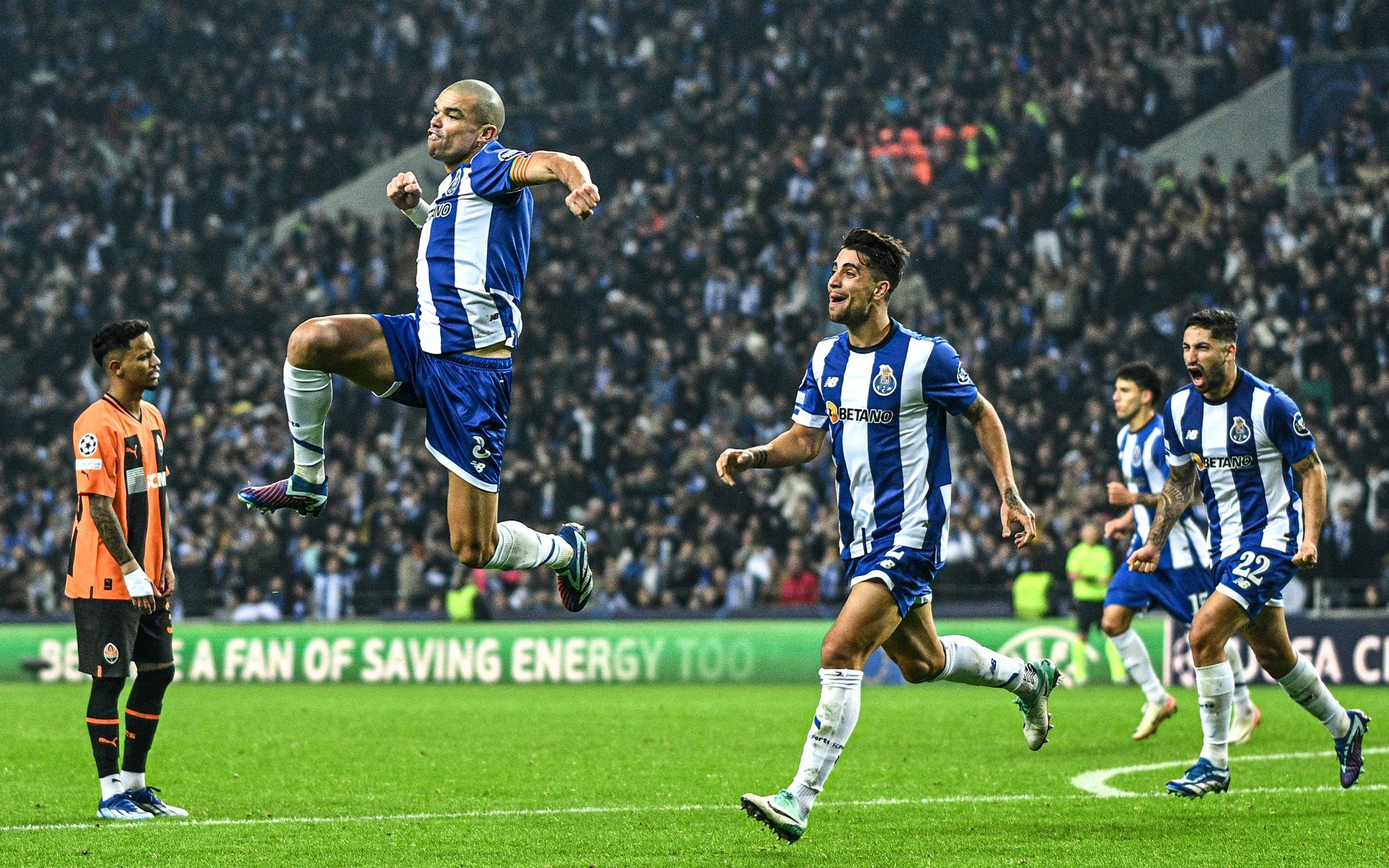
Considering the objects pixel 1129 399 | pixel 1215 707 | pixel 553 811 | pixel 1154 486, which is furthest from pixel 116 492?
pixel 1154 486

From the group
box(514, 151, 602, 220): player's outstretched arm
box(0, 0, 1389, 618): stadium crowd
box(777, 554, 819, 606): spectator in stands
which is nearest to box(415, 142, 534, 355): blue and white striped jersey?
box(514, 151, 602, 220): player's outstretched arm

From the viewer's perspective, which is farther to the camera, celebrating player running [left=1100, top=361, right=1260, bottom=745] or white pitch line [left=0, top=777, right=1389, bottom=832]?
celebrating player running [left=1100, top=361, right=1260, bottom=745]

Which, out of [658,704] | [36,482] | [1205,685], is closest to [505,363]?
[1205,685]

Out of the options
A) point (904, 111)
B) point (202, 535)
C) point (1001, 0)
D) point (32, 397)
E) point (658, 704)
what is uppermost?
point (1001, 0)

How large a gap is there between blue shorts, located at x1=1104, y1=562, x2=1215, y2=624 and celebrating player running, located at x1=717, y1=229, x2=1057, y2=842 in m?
4.88

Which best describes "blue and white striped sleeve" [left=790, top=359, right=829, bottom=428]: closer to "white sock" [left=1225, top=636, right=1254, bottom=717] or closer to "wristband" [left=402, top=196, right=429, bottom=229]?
"wristband" [left=402, top=196, right=429, bottom=229]

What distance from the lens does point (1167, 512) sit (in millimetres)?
9711

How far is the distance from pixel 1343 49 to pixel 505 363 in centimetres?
2199

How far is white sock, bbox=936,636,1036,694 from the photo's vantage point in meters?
8.20

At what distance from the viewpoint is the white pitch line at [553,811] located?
8.12 meters

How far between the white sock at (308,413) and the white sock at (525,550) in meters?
0.93

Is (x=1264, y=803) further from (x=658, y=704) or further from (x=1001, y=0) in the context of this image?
(x=1001, y=0)

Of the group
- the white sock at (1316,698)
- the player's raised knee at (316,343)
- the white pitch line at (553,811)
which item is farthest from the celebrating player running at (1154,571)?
the player's raised knee at (316,343)

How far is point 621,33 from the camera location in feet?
108
